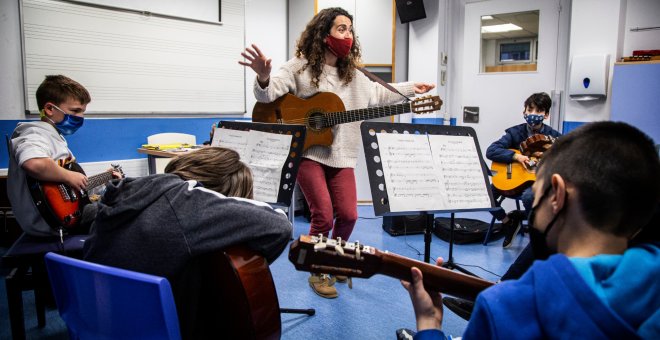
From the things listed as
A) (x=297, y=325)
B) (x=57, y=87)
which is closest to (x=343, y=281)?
(x=297, y=325)

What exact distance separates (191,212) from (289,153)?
942 millimetres

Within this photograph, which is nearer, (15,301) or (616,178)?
(616,178)

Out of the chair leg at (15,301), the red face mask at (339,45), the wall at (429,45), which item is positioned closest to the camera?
the chair leg at (15,301)

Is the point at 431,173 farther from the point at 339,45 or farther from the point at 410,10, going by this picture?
the point at 410,10

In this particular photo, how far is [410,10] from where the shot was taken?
200 inches

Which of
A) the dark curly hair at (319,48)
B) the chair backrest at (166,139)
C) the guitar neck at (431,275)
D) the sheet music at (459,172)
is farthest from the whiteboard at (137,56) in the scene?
the guitar neck at (431,275)

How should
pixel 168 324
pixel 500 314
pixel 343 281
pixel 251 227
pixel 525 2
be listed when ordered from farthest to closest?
1. pixel 525 2
2. pixel 343 281
3. pixel 251 227
4. pixel 168 324
5. pixel 500 314

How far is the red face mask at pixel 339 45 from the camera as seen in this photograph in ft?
8.88

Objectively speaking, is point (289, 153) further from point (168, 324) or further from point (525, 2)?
point (525, 2)

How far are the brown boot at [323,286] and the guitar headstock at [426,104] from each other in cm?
119

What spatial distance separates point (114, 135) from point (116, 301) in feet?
12.4

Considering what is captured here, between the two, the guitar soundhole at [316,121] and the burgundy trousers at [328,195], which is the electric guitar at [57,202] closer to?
the burgundy trousers at [328,195]

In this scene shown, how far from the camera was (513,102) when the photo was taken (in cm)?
507

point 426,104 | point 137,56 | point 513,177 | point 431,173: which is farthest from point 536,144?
point 137,56
